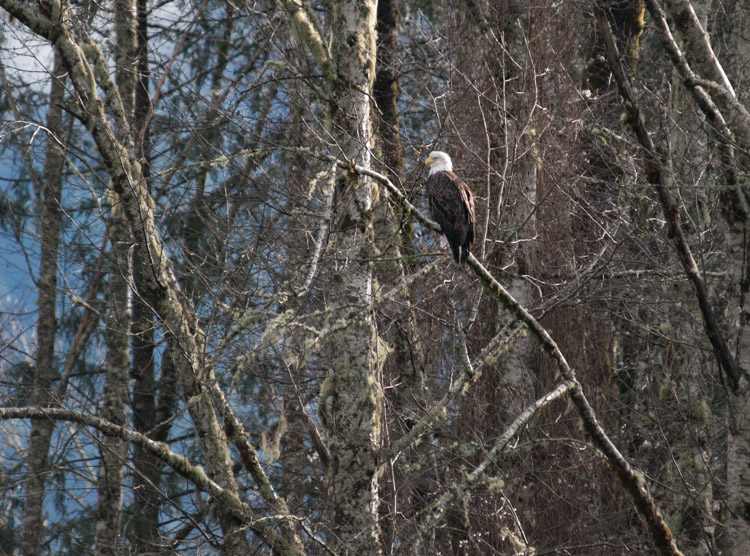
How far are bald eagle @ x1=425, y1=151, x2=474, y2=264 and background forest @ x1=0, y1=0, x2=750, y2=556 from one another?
29 centimetres

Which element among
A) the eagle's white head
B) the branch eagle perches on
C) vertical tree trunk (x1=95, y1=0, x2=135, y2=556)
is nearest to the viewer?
the branch eagle perches on

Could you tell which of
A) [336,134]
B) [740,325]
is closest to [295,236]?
[336,134]

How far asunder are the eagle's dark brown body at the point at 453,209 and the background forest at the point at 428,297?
11.2 inches

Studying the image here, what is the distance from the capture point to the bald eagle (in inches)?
215

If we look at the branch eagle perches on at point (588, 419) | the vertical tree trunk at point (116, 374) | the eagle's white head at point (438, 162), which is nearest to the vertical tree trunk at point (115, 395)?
the vertical tree trunk at point (116, 374)

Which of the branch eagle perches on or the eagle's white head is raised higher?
the eagle's white head

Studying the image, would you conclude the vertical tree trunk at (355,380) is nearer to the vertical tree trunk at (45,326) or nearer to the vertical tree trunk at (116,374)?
the vertical tree trunk at (116,374)

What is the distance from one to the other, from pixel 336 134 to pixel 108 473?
4.31 m

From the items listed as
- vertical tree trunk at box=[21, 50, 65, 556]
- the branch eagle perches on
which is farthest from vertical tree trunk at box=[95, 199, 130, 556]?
the branch eagle perches on

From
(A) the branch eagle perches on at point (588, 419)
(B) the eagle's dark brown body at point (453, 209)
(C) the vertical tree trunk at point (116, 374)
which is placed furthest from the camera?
(C) the vertical tree trunk at point (116, 374)

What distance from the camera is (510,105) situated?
805 centimetres

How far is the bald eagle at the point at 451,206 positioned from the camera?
5.47m

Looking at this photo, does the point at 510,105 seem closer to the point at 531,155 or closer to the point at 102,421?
the point at 531,155

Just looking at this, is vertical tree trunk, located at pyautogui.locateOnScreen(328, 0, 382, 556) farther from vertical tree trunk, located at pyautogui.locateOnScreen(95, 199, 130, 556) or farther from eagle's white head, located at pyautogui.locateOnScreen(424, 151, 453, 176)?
vertical tree trunk, located at pyautogui.locateOnScreen(95, 199, 130, 556)
